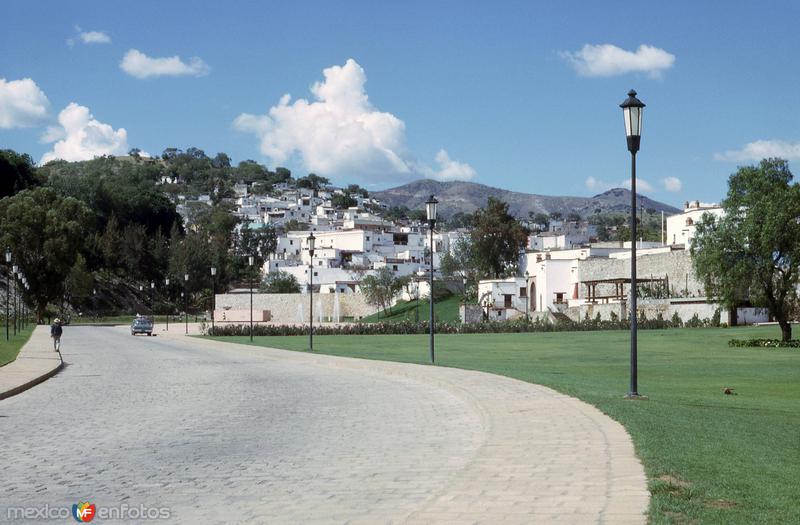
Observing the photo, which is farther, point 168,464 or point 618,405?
point 618,405

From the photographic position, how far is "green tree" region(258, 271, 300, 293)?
123 meters

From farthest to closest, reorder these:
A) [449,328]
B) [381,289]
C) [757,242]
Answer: [381,289] → [449,328] → [757,242]

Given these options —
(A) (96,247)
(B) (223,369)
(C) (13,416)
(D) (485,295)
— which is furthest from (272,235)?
(C) (13,416)

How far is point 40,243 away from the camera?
292 feet

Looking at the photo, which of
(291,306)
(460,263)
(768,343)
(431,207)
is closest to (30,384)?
(431,207)

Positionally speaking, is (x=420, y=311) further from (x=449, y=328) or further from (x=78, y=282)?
(x=78, y=282)

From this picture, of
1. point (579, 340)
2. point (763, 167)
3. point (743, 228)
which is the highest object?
point (763, 167)

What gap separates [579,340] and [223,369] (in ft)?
84.6

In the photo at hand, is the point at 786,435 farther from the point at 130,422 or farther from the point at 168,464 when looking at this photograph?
the point at 130,422

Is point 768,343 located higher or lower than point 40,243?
lower

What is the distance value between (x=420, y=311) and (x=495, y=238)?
51.2ft

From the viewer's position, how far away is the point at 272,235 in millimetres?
169125

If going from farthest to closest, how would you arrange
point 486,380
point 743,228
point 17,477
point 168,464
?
point 743,228
point 486,380
point 168,464
point 17,477

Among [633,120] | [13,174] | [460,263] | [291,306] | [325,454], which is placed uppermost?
[13,174]
